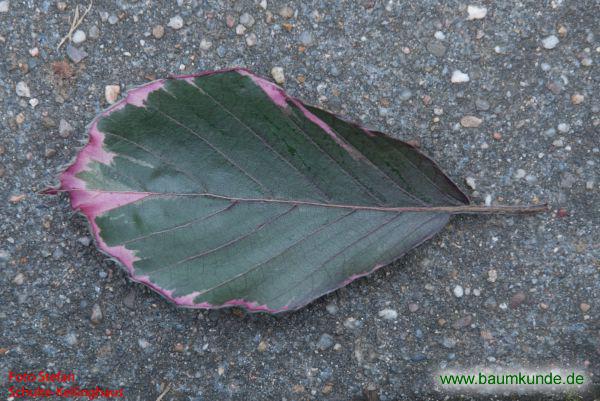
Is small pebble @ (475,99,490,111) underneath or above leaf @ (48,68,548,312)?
above

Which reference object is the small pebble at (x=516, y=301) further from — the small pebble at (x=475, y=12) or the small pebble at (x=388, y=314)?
the small pebble at (x=475, y=12)

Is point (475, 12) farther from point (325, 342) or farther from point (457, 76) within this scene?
point (325, 342)

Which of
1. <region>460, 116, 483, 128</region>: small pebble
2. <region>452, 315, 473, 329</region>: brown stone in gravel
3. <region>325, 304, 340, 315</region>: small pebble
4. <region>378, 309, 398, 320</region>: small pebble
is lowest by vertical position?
<region>325, 304, 340, 315</region>: small pebble

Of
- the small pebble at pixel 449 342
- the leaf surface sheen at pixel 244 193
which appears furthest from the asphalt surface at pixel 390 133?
the leaf surface sheen at pixel 244 193

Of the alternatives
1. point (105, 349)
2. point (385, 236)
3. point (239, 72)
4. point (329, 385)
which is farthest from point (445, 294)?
point (105, 349)

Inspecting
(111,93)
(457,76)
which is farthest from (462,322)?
(111,93)
